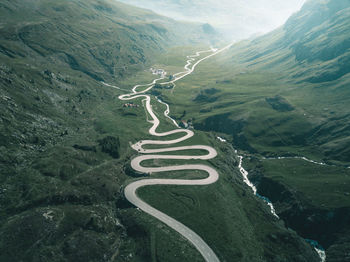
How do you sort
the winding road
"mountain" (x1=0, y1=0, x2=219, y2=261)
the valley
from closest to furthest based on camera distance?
1. "mountain" (x1=0, y1=0, x2=219, y2=261)
2. the valley
3. the winding road

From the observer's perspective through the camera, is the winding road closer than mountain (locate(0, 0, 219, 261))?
No

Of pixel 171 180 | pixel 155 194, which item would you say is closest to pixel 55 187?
pixel 155 194

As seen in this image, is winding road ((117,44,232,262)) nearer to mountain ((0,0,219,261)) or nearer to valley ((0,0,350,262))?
valley ((0,0,350,262))

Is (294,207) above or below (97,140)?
below

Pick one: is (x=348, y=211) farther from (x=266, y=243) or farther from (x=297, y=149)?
(x=297, y=149)

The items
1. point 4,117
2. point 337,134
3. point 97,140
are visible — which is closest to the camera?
point 4,117

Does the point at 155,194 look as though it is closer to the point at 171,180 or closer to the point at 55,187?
the point at 171,180

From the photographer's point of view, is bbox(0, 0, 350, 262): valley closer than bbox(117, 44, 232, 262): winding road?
Yes

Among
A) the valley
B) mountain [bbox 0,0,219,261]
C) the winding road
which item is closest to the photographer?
mountain [bbox 0,0,219,261]

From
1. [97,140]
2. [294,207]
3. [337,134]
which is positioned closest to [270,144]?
[337,134]

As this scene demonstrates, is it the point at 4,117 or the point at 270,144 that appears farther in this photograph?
the point at 270,144

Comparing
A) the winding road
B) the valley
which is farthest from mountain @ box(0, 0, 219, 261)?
the winding road
